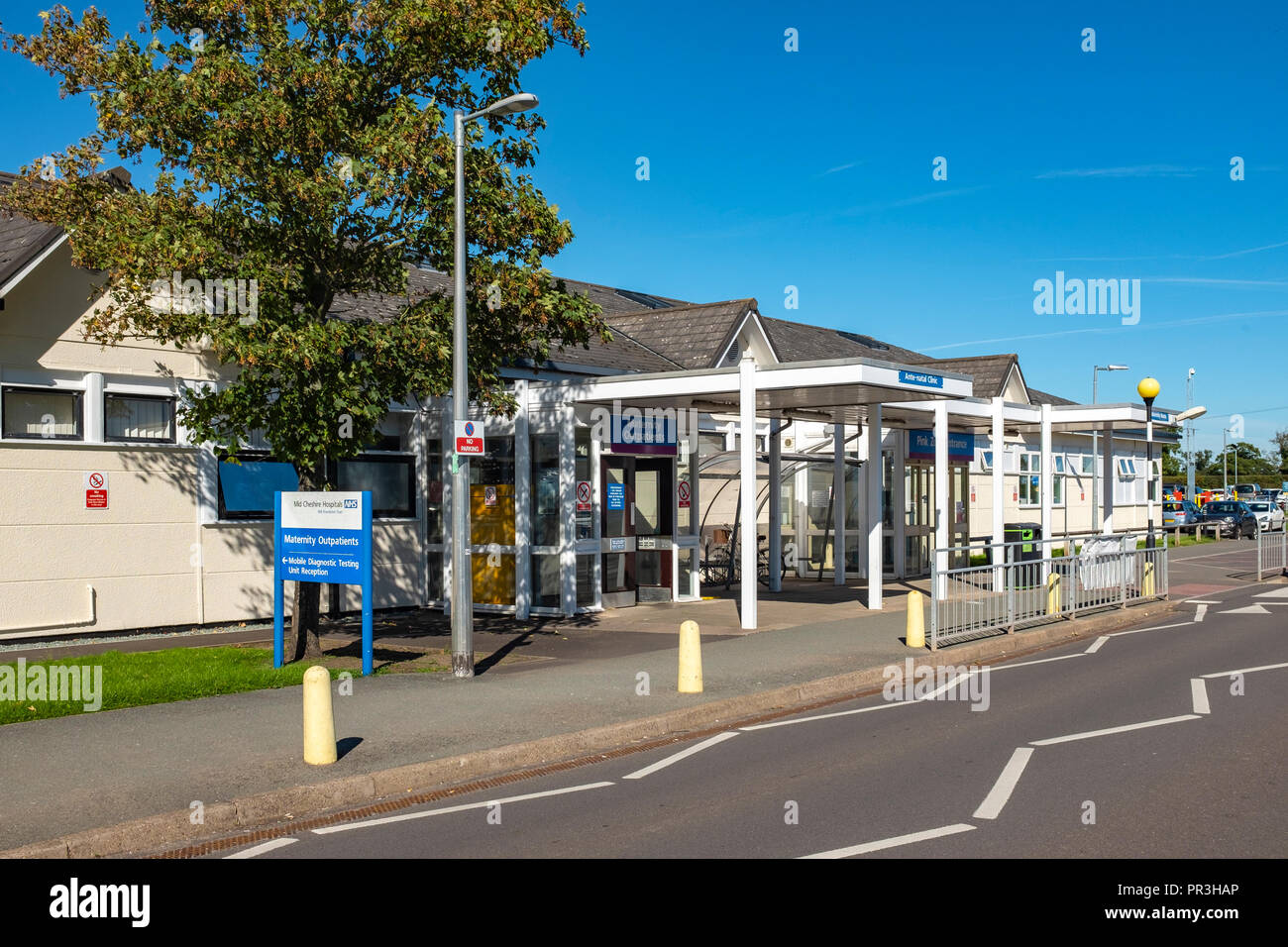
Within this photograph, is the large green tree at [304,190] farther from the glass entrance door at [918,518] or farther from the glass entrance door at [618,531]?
the glass entrance door at [918,518]

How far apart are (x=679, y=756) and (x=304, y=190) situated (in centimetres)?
674

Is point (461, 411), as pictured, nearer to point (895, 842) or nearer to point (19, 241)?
point (19, 241)

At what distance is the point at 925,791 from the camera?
25.7 feet

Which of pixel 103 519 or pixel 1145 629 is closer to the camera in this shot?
pixel 103 519

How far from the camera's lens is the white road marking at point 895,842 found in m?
6.41

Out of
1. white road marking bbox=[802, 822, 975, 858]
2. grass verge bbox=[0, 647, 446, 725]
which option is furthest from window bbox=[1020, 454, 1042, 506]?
white road marking bbox=[802, 822, 975, 858]

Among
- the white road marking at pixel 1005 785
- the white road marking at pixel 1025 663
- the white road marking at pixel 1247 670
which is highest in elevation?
the white road marking at pixel 1005 785

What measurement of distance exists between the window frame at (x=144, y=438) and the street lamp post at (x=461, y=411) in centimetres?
510

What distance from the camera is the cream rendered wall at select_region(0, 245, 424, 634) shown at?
14773 mm

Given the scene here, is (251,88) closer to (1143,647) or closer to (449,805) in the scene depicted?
(449,805)

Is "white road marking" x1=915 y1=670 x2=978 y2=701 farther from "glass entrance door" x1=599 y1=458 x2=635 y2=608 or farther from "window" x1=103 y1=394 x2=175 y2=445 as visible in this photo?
"window" x1=103 y1=394 x2=175 y2=445

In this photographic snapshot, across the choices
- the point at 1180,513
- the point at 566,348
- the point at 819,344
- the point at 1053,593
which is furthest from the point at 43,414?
the point at 1180,513

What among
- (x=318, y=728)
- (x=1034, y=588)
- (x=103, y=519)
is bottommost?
(x=318, y=728)

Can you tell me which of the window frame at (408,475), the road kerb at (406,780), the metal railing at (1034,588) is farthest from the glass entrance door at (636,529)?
the road kerb at (406,780)
